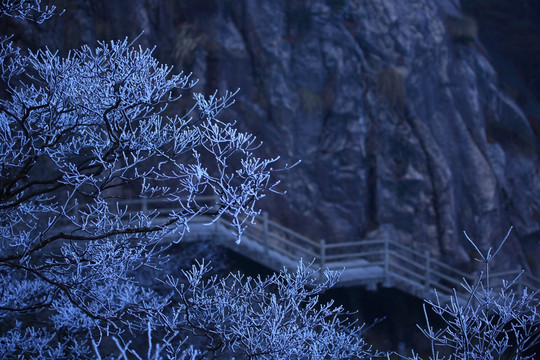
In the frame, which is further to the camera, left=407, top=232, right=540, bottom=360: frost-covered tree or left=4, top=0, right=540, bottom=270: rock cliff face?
left=4, top=0, right=540, bottom=270: rock cliff face

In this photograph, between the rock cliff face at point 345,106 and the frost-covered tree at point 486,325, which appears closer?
the frost-covered tree at point 486,325

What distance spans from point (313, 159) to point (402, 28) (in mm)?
5778

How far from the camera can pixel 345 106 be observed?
56.7 ft

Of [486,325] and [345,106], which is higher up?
[486,325]

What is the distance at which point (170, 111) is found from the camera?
53.0ft

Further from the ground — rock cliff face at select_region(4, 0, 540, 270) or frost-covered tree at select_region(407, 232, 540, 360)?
frost-covered tree at select_region(407, 232, 540, 360)

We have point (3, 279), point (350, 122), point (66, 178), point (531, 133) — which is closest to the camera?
point (66, 178)

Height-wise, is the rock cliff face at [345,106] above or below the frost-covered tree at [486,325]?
below

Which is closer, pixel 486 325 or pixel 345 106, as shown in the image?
pixel 486 325

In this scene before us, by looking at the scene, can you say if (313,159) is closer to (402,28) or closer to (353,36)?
(353,36)

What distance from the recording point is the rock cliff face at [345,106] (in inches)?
660

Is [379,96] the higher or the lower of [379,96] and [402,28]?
the lower

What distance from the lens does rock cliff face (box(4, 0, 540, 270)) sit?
16.8 meters

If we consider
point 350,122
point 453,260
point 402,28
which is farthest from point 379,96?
point 453,260
